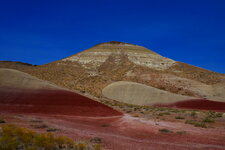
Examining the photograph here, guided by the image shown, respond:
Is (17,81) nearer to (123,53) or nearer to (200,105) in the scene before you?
(200,105)

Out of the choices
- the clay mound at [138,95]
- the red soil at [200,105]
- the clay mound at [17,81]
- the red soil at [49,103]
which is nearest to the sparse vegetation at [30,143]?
the red soil at [49,103]

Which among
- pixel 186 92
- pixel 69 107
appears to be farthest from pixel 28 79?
pixel 186 92

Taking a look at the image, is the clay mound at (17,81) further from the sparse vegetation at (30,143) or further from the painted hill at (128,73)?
the sparse vegetation at (30,143)

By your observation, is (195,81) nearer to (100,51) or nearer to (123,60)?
(123,60)

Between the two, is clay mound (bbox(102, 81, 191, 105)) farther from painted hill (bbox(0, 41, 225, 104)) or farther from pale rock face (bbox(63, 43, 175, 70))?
pale rock face (bbox(63, 43, 175, 70))

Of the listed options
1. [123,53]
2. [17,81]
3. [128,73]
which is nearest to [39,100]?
[17,81]

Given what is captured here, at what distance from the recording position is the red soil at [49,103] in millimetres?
17641

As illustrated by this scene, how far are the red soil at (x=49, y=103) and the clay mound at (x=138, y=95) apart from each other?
619 inches

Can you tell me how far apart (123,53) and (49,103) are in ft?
187

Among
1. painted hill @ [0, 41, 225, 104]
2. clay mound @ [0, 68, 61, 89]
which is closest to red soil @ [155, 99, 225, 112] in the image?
painted hill @ [0, 41, 225, 104]

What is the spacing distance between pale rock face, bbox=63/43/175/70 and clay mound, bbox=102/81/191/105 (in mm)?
24626

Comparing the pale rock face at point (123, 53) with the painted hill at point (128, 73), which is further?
the pale rock face at point (123, 53)

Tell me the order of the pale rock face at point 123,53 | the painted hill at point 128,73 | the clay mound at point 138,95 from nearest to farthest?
the clay mound at point 138,95 < the painted hill at point 128,73 < the pale rock face at point 123,53

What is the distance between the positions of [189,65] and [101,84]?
38594 mm
